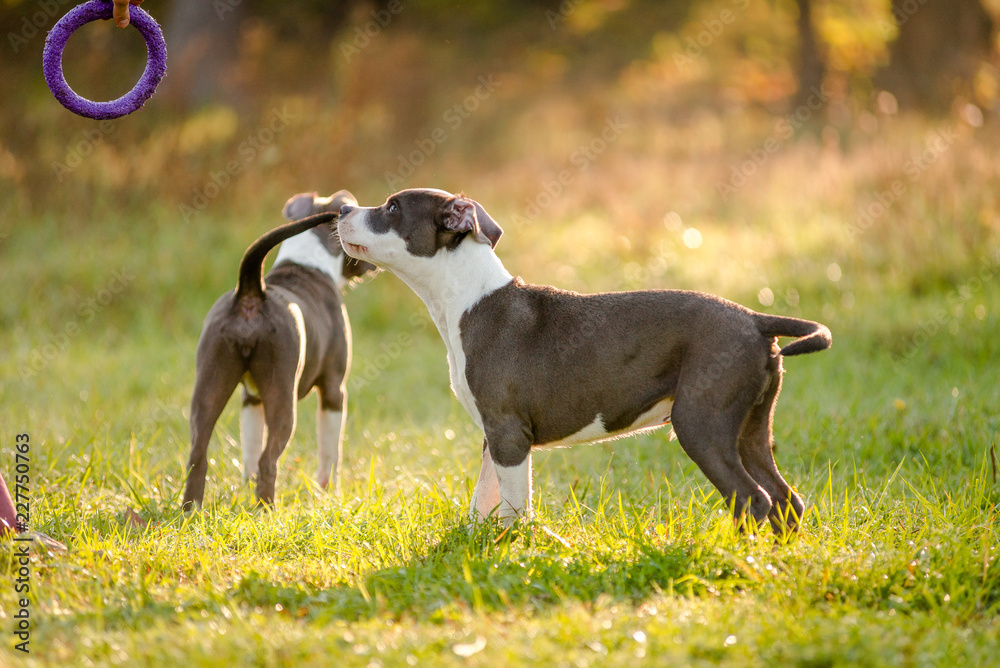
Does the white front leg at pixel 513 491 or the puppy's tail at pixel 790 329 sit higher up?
the puppy's tail at pixel 790 329

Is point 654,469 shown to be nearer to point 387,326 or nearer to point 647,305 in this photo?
point 647,305

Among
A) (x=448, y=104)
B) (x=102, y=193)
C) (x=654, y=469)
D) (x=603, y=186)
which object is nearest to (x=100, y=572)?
(x=654, y=469)

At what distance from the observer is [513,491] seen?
14.0ft

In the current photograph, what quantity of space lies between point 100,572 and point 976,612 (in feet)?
10.5

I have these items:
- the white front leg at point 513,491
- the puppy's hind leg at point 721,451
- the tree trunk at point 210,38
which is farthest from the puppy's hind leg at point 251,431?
the tree trunk at point 210,38

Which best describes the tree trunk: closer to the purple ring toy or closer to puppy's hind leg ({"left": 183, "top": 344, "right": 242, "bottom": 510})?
the purple ring toy

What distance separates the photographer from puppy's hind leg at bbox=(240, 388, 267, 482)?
5594 mm

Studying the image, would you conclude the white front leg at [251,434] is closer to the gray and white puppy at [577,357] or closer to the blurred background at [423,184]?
the blurred background at [423,184]

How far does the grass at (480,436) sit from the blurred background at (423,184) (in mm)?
53

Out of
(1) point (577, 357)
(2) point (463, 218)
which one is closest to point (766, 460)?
(1) point (577, 357)

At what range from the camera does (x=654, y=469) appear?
568 centimetres

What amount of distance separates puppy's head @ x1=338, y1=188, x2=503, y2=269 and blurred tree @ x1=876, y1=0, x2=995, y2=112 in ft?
49.0

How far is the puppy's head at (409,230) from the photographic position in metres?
4.48

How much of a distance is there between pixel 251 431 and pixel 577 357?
7.45ft
